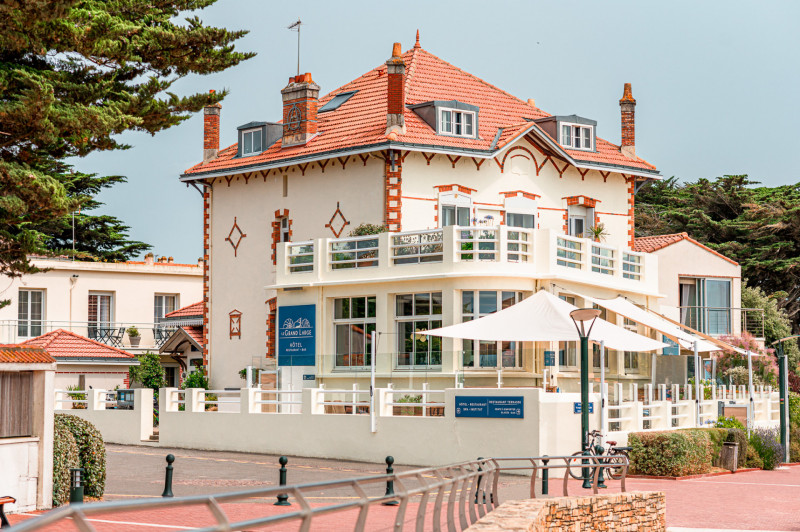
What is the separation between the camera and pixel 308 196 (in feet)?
112

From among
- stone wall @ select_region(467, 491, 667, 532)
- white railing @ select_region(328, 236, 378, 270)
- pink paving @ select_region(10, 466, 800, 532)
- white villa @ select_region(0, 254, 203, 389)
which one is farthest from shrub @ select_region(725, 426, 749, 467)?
white villa @ select_region(0, 254, 203, 389)

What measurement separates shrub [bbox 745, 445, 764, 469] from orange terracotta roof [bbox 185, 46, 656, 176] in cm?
1126

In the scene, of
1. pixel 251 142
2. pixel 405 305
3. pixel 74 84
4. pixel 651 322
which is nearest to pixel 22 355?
pixel 74 84

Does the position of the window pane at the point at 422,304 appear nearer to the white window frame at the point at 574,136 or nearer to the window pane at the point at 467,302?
the window pane at the point at 467,302

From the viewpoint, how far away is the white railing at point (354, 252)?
29.6 metres

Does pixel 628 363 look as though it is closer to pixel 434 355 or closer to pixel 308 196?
pixel 434 355

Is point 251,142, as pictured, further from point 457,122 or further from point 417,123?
point 457,122

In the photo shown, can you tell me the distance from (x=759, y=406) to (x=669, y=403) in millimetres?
7288

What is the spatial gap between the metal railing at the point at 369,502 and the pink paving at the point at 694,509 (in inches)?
4.3

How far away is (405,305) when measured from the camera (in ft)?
95.5

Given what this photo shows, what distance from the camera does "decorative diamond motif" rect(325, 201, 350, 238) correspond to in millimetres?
32938

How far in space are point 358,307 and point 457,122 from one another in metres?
7.13

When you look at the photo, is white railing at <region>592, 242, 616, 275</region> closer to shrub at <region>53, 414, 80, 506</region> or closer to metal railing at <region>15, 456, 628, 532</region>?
shrub at <region>53, 414, 80, 506</region>

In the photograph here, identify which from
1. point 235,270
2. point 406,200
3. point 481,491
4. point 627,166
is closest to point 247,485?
point 481,491
